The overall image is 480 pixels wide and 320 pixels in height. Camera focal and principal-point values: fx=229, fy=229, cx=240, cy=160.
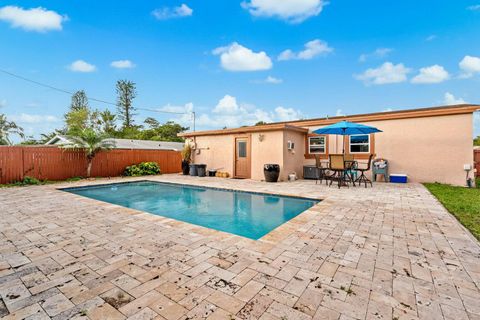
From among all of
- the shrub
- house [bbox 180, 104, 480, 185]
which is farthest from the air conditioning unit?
the shrub

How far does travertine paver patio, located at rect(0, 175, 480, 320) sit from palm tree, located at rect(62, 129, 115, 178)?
22.4 ft

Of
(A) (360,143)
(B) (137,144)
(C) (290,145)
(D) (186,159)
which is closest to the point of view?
(C) (290,145)

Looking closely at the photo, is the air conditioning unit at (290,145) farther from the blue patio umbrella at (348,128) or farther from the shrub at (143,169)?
the shrub at (143,169)

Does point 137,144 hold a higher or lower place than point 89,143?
higher

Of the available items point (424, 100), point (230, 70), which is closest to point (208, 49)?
point (230, 70)

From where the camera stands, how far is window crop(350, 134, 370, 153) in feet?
32.7

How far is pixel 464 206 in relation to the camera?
505cm

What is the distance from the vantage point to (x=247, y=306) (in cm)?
182

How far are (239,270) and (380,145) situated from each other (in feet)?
31.2

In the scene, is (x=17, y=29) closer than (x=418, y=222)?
No

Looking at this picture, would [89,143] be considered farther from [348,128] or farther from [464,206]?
[464,206]

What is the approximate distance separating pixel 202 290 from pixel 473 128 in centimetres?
1090

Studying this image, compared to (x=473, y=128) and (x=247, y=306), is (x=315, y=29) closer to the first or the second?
(x=473, y=128)

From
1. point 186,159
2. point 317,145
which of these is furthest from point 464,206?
point 186,159
